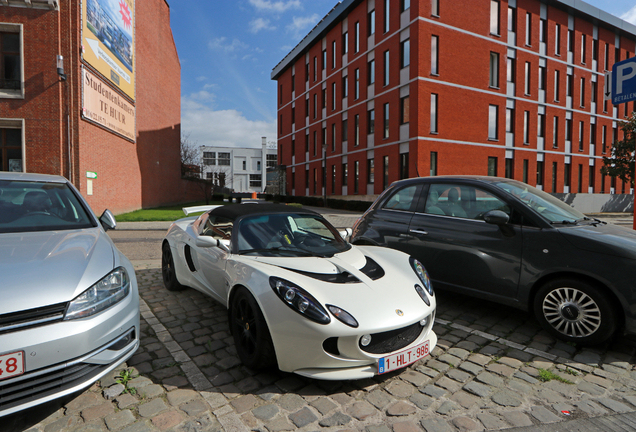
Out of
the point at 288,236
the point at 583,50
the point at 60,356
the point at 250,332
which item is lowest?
the point at 250,332

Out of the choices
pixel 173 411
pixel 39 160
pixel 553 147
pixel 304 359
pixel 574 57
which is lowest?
pixel 173 411

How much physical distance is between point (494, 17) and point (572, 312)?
26.9 metres

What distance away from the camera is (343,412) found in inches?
95.3

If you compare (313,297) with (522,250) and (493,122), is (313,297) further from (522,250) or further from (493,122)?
(493,122)

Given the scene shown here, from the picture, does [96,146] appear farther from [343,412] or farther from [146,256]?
[343,412]

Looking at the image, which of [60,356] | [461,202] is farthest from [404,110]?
[60,356]

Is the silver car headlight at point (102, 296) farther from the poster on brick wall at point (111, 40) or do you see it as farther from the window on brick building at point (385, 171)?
the window on brick building at point (385, 171)

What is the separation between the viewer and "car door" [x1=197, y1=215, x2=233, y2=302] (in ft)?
11.5

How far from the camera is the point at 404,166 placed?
23.6m

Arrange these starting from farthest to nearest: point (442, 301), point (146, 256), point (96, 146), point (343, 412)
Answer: point (96, 146)
point (146, 256)
point (442, 301)
point (343, 412)

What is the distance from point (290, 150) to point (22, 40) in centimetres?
2833

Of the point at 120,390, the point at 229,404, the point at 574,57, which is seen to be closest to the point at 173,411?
the point at 229,404

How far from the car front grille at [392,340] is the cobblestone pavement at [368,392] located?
0.33 m

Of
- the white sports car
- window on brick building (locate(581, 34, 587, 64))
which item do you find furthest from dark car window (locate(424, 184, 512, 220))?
window on brick building (locate(581, 34, 587, 64))
